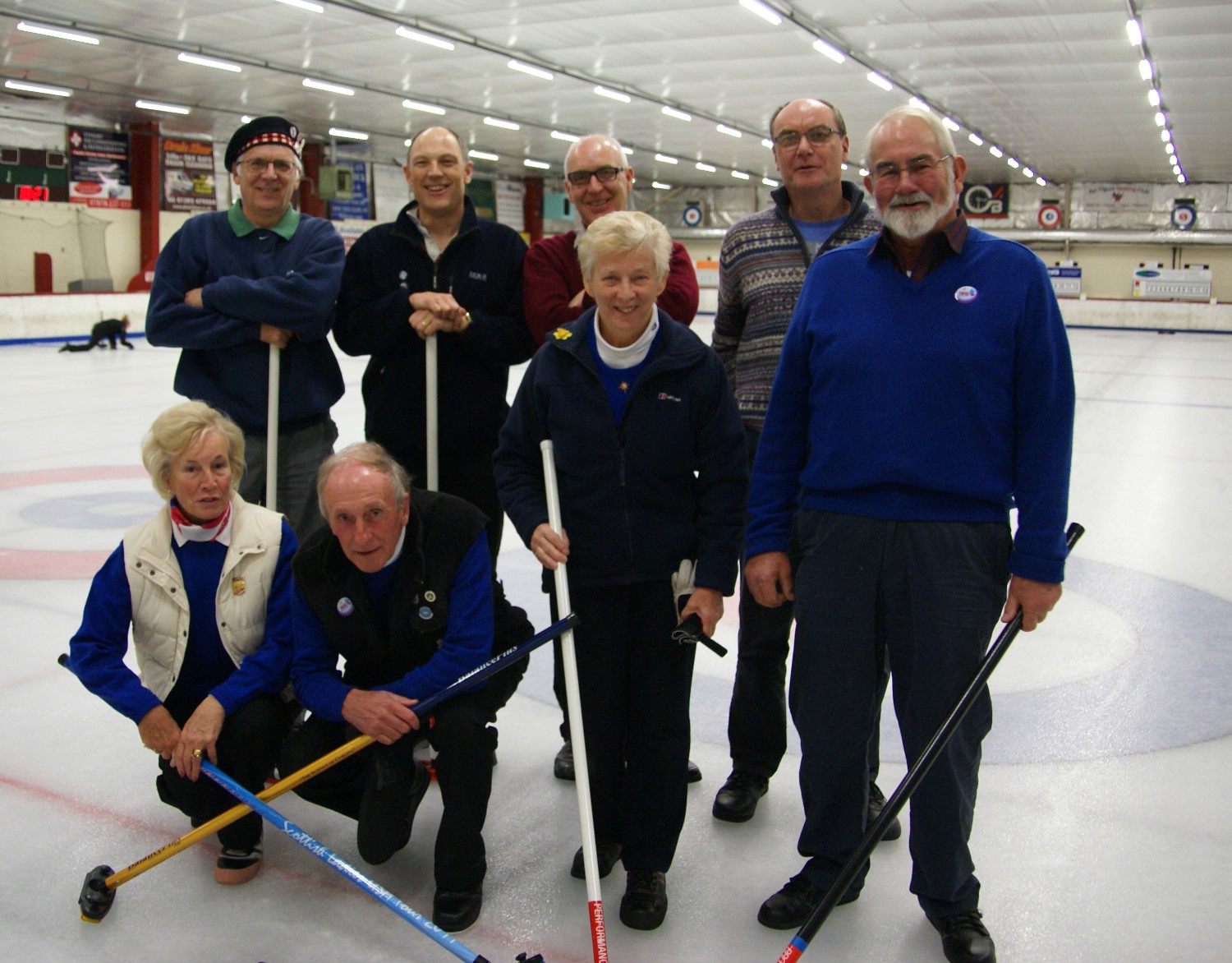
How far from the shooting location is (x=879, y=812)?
9.07 feet

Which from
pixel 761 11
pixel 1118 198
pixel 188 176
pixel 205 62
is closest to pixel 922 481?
pixel 761 11

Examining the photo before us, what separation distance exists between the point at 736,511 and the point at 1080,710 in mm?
1803

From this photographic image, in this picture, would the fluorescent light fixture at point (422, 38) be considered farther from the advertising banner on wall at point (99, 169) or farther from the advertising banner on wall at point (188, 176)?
the advertising banner on wall at point (99, 169)

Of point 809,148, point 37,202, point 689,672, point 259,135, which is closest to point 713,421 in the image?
point 689,672

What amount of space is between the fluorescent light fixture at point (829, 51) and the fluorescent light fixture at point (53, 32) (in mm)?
9052

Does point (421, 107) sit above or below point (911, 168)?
above

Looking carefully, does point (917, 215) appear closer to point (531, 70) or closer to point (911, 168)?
point (911, 168)

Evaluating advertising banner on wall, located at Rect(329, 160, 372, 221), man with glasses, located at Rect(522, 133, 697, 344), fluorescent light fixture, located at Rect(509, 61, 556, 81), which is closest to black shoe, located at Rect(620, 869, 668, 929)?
man with glasses, located at Rect(522, 133, 697, 344)

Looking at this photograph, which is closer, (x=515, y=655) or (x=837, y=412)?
(x=837, y=412)

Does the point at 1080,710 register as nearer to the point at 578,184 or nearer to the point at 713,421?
the point at 713,421

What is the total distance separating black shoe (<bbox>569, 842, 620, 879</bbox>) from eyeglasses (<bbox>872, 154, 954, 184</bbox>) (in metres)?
1.57

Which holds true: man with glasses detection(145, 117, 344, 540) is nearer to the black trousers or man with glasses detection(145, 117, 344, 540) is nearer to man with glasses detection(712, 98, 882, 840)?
the black trousers

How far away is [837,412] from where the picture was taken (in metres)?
2.20

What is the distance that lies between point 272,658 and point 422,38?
501 inches
